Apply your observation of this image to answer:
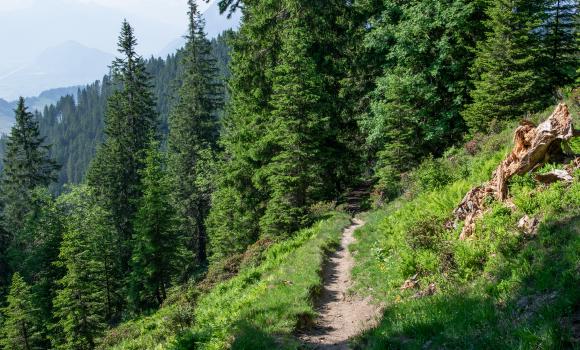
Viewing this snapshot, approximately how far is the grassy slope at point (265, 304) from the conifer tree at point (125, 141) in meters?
31.2

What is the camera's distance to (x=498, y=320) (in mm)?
6109

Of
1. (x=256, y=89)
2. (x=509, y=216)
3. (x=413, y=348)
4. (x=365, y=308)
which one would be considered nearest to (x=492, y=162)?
(x=509, y=216)

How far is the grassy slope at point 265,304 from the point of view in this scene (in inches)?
369

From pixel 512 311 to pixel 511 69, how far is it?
15.9 m

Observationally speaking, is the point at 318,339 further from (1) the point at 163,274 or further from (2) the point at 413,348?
(1) the point at 163,274

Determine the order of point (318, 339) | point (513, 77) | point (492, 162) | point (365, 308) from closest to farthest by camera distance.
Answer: point (318, 339), point (365, 308), point (492, 162), point (513, 77)

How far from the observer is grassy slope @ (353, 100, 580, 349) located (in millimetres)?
5641

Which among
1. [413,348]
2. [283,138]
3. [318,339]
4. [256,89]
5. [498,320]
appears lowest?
[318,339]

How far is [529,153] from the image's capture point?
10.0 metres

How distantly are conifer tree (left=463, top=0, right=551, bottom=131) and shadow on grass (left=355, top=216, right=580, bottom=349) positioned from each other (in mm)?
12317

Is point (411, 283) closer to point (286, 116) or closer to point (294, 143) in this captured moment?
point (294, 143)

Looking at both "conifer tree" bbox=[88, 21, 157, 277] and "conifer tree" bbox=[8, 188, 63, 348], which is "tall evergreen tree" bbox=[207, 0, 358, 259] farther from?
"conifer tree" bbox=[88, 21, 157, 277]

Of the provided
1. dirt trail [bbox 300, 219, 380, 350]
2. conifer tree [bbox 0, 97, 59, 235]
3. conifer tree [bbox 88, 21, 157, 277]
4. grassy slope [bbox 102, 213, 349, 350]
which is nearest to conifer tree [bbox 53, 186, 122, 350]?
conifer tree [bbox 88, 21, 157, 277]

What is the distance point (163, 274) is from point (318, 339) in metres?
26.2
